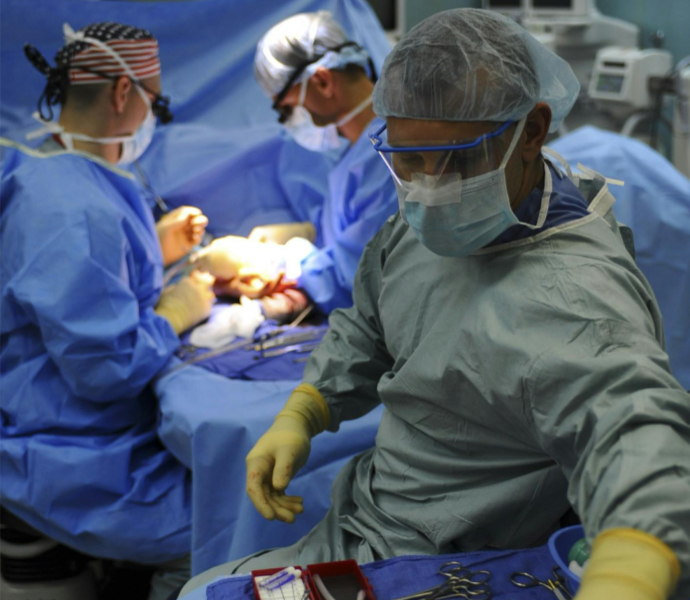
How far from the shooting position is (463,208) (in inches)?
46.2

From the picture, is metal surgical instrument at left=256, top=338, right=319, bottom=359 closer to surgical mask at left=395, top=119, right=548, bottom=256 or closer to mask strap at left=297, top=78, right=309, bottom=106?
mask strap at left=297, top=78, right=309, bottom=106

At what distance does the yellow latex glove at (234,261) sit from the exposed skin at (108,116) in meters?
0.43

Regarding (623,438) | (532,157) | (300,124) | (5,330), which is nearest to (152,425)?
(5,330)

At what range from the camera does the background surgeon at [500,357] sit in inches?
35.1

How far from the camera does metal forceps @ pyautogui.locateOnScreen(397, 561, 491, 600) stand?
1.12 metres

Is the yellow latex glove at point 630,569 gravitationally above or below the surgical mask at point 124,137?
above

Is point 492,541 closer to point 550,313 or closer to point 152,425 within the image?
point 550,313

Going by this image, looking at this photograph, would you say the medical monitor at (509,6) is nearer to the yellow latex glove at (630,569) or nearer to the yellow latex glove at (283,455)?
the yellow latex glove at (283,455)

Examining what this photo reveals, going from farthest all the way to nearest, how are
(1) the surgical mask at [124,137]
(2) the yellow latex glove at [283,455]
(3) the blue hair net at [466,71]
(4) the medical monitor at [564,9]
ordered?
1. (4) the medical monitor at [564,9]
2. (1) the surgical mask at [124,137]
3. (2) the yellow latex glove at [283,455]
4. (3) the blue hair net at [466,71]

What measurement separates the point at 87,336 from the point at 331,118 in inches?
45.3

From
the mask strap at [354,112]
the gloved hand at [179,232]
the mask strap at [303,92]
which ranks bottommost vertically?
the gloved hand at [179,232]

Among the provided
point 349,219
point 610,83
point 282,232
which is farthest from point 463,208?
point 610,83

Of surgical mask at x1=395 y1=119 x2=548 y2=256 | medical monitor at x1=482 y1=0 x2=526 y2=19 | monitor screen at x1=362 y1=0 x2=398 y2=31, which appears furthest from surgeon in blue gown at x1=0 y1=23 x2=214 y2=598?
medical monitor at x1=482 y1=0 x2=526 y2=19

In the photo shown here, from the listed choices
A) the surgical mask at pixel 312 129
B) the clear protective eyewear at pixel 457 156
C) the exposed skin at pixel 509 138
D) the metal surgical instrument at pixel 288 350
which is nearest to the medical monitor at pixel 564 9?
the surgical mask at pixel 312 129
